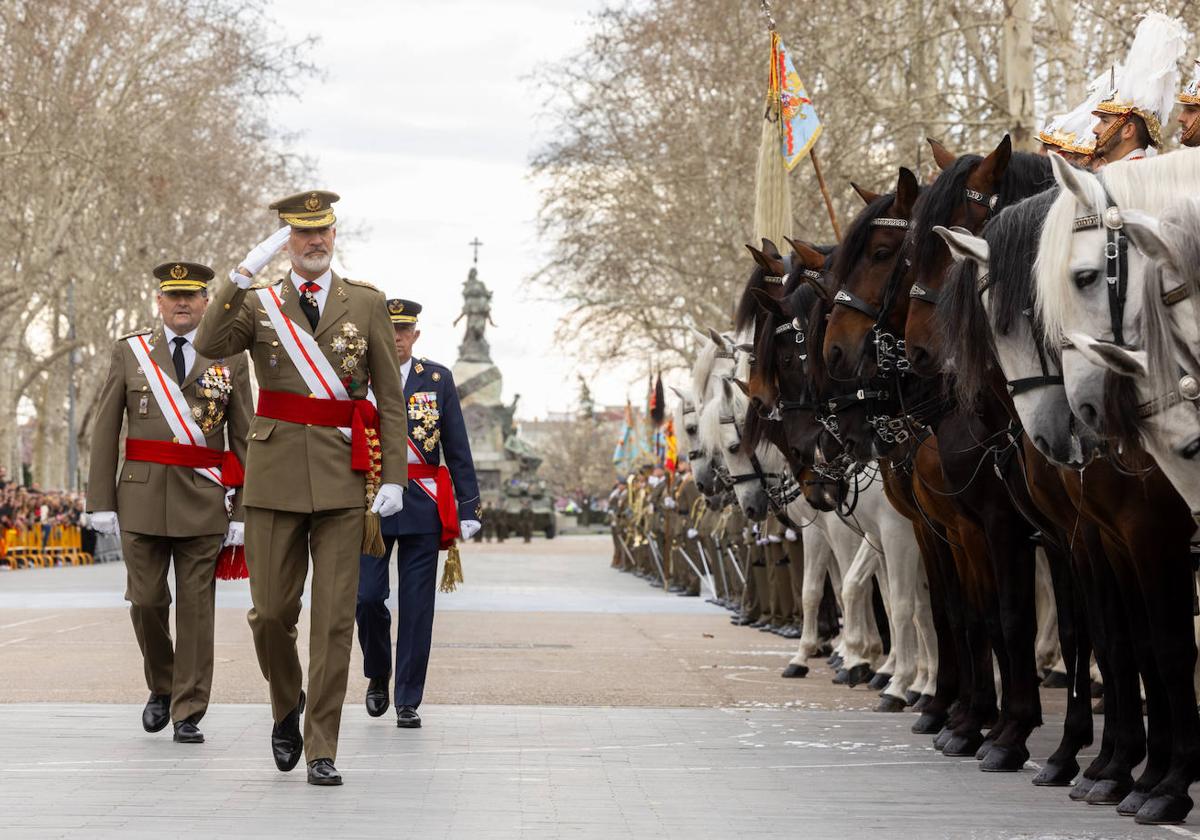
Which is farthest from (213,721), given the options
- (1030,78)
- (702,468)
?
(1030,78)

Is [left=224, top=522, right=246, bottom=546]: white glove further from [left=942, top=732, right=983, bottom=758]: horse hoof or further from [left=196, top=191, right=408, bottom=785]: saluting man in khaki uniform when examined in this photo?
[left=942, top=732, right=983, bottom=758]: horse hoof

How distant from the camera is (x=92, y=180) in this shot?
1914 inches

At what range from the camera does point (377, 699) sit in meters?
11.7

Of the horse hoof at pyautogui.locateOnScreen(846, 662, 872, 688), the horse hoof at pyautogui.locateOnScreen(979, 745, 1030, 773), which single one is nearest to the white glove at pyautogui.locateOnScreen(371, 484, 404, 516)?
the horse hoof at pyautogui.locateOnScreen(979, 745, 1030, 773)

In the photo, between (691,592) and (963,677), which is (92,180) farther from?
(963,677)

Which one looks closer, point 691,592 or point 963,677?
point 963,677

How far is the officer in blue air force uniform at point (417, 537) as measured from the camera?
38.1 feet

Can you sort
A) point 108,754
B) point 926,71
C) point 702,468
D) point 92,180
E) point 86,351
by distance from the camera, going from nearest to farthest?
point 108,754 < point 702,468 < point 926,71 < point 92,180 < point 86,351

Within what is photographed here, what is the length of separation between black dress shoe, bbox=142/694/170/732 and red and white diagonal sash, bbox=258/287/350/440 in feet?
7.79

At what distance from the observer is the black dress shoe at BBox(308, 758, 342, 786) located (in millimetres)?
8688

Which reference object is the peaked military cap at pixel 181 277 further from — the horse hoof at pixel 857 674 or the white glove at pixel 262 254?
the horse hoof at pixel 857 674

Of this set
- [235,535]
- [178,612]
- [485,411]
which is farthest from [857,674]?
[485,411]

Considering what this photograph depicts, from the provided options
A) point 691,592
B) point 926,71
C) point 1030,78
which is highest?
point 926,71

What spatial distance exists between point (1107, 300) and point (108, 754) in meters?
5.14
